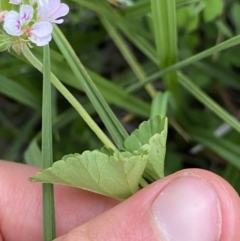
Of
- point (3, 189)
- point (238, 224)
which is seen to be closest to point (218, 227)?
point (238, 224)

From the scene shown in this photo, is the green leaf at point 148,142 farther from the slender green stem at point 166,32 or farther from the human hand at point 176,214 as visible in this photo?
the slender green stem at point 166,32

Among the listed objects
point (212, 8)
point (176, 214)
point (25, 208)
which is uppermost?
point (212, 8)

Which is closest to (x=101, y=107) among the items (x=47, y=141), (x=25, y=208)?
(x=47, y=141)

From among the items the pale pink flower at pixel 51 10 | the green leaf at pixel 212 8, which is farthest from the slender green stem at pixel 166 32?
the pale pink flower at pixel 51 10

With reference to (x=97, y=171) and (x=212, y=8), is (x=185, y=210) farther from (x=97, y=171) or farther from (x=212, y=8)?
(x=212, y=8)

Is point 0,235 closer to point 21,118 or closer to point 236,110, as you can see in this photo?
point 21,118

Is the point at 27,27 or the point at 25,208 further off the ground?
the point at 27,27
